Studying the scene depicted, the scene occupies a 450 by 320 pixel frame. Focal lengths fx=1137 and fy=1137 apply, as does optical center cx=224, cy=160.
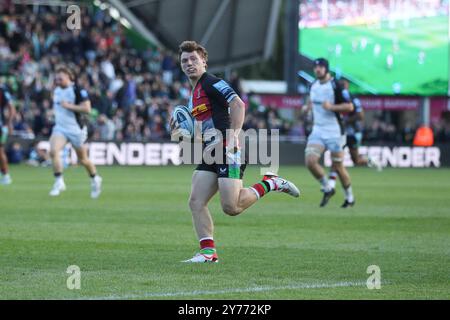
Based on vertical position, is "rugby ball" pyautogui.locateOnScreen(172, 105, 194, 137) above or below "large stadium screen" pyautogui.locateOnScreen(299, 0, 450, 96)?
below

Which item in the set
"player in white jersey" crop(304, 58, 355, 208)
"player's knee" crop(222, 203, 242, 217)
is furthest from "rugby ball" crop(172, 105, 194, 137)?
"player in white jersey" crop(304, 58, 355, 208)

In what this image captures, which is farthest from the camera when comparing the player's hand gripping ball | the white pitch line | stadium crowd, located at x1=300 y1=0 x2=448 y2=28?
stadium crowd, located at x1=300 y1=0 x2=448 y2=28

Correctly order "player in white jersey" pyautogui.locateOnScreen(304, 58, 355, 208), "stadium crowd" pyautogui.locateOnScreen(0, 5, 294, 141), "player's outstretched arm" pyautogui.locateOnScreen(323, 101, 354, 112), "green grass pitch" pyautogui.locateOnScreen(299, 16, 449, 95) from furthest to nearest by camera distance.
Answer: "green grass pitch" pyautogui.locateOnScreen(299, 16, 449, 95) → "stadium crowd" pyautogui.locateOnScreen(0, 5, 294, 141) → "player in white jersey" pyautogui.locateOnScreen(304, 58, 355, 208) → "player's outstretched arm" pyautogui.locateOnScreen(323, 101, 354, 112)

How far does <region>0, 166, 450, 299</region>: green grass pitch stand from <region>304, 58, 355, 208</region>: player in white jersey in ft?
1.99

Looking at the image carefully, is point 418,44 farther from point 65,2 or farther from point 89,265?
point 89,265

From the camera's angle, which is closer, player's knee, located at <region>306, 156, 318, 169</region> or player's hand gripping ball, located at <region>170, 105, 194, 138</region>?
player's hand gripping ball, located at <region>170, 105, 194, 138</region>

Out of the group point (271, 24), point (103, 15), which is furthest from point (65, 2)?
point (271, 24)

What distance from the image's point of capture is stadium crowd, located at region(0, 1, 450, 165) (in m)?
38.2

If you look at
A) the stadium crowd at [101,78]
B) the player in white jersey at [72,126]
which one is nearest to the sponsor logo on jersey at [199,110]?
the player in white jersey at [72,126]

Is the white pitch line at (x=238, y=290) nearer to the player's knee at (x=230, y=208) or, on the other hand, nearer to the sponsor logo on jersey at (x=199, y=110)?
the player's knee at (x=230, y=208)

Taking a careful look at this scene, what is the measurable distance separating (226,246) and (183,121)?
2.37m

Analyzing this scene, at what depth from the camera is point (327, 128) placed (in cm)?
2047

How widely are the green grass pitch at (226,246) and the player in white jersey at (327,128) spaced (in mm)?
608

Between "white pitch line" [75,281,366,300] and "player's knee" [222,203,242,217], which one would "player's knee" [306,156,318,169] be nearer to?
"player's knee" [222,203,242,217]
